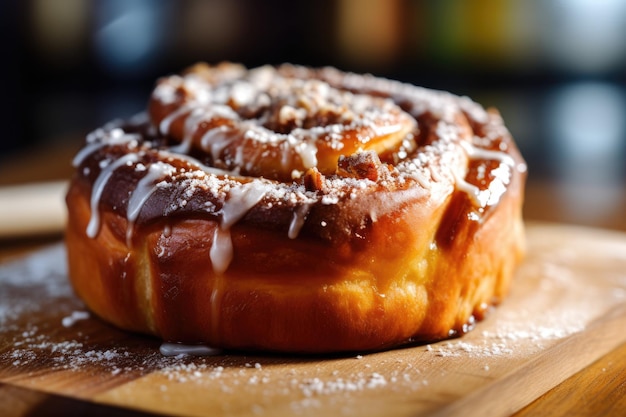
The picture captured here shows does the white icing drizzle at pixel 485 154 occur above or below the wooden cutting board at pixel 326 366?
above

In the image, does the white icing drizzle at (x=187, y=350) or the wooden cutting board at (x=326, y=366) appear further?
the white icing drizzle at (x=187, y=350)

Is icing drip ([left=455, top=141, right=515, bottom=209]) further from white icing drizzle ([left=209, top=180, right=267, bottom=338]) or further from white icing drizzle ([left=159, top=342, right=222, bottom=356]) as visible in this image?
white icing drizzle ([left=159, top=342, right=222, bottom=356])

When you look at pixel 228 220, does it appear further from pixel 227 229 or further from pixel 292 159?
pixel 292 159

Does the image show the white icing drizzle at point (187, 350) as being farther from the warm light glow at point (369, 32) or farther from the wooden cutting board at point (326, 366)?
the warm light glow at point (369, 32)

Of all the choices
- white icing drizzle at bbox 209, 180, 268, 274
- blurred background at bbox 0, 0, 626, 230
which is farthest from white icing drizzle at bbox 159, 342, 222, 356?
blurred background at bbox 0, 0, 626, 230

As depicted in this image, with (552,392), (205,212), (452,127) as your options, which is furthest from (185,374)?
(452,127)

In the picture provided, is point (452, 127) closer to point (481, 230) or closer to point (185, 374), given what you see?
point (481, 230)

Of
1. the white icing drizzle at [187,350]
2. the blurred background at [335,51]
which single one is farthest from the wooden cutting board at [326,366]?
the blurred background at [335,51]
